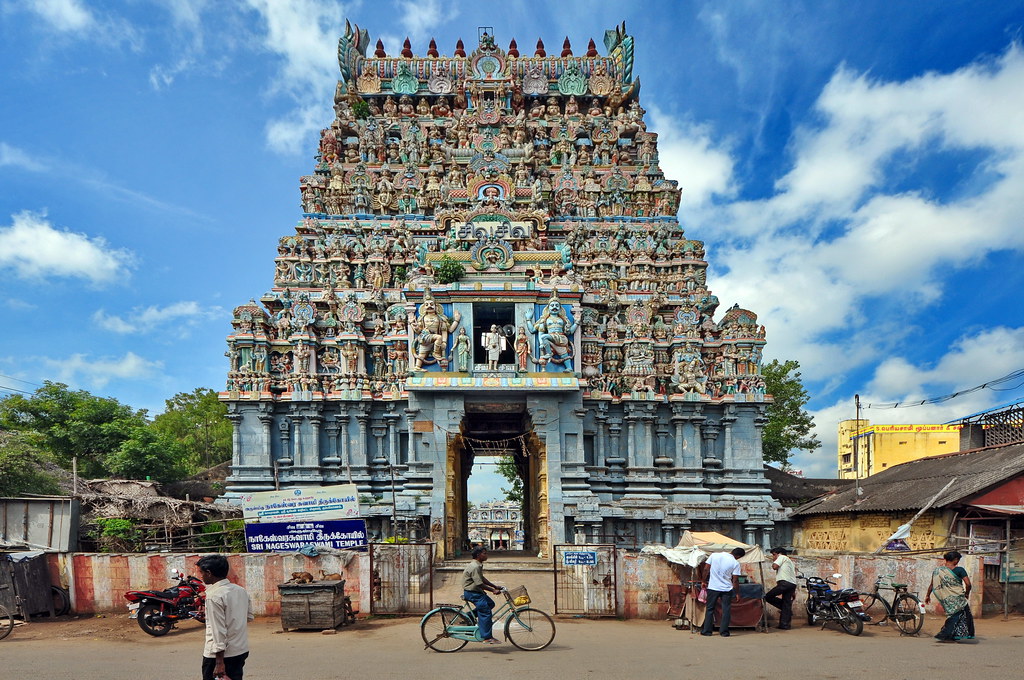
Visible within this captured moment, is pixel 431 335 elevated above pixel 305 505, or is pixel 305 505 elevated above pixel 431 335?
pixel 431 335

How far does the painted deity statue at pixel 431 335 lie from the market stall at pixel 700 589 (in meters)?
9.97

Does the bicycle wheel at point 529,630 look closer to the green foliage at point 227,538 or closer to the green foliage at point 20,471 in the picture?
the green foliage at point 227,538

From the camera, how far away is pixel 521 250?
87.0 ft

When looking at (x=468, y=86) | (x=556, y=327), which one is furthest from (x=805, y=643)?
(x=468, y=86)

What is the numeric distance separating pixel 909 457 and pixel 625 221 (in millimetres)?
32781

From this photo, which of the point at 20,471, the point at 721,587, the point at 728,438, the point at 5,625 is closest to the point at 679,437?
the point at 728,438

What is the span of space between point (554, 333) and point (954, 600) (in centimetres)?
1285

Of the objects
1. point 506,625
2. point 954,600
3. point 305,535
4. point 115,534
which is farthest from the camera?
point 115,534

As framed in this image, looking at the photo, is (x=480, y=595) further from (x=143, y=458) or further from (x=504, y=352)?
(x=143, y=458)

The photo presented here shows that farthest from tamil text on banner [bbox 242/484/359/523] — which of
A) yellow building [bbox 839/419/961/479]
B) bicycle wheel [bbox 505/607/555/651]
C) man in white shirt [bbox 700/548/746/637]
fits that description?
yellow building [bbox 839/419/961/479]

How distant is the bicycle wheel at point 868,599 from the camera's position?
1427 centimetres

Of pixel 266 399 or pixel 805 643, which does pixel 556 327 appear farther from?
pixel 805 643

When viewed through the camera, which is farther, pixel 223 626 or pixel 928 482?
pixel 928 482

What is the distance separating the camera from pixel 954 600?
41.2ft
